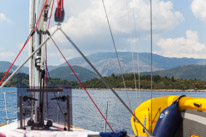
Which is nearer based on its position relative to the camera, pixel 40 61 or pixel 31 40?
pixel 40 61

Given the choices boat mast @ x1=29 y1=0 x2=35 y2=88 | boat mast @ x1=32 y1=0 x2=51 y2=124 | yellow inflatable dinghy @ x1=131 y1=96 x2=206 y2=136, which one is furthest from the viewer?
boat mast @ x1=29 y1=0 x2=35 y2=88

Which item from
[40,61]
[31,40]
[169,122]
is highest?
[31,40]

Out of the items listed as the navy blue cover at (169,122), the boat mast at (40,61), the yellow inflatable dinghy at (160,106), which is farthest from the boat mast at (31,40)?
the navy blue cover at (169,122)

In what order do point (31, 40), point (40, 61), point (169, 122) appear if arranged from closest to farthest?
point (169, 122) < point (40, 61) < point (31, 40)

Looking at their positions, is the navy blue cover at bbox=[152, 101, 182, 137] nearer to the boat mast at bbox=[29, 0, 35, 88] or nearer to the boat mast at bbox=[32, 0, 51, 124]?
the boat mast at bbox=[32, 0, 51, 124]

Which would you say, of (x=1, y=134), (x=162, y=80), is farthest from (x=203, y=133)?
(x=162, y=80)

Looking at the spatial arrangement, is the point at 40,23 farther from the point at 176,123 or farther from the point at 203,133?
the point at 203,133

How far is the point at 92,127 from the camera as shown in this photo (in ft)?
50.9

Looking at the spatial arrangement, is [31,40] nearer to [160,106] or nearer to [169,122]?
[160,106]

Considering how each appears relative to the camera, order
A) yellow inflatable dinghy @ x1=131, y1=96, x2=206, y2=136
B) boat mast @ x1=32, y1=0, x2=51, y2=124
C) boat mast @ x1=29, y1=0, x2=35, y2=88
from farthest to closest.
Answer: boat mast @ x1=29, y1=0, x2=35, y2=88, boat mast @ x1=32, y1=0, x2=51, y2=124, yellow inflatable dinghy @ x1=131, y1=96, x2=206, y2=136

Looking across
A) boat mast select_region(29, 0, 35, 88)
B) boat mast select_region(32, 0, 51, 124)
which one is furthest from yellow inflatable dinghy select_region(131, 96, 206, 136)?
boat mast select_region(29, 0, 35, 88)

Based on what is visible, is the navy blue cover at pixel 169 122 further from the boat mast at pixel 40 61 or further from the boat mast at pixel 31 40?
the boat mast at pixel 31 40

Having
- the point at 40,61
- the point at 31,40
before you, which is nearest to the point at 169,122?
the point at 40,61

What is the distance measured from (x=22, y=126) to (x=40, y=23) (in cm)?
214
